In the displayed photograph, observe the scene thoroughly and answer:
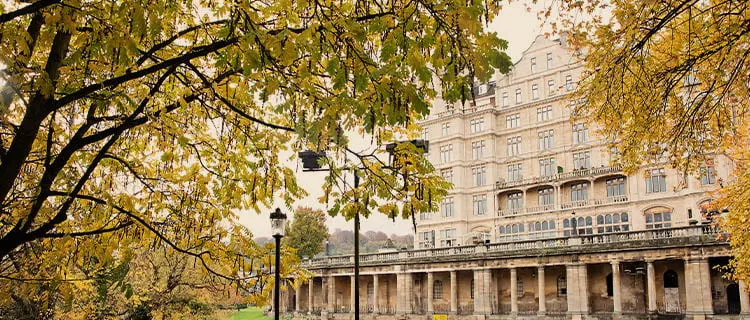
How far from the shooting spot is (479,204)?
176 ft

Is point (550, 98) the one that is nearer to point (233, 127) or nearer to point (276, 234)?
point (276, 234)

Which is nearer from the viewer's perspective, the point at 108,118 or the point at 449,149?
the point at 108,118

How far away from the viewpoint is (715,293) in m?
34.8

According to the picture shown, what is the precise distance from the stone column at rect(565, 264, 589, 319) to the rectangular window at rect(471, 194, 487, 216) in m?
15.0

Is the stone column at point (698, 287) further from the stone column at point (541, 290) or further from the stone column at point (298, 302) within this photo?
the stone column at point (298, 302)

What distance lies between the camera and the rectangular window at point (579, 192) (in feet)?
155

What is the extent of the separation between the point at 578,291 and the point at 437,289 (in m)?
13.1

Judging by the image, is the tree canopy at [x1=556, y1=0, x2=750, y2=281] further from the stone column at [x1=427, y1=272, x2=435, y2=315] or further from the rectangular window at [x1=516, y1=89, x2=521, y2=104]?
the rectangular window at [x1=516, y1=89, x2=521, y2=104]

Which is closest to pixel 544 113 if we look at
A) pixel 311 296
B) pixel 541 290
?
pixel 541 290

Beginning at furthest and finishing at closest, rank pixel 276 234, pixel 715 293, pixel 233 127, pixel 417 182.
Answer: pixel 715 293 < pixel 276 234 < pixel 233 127 < pixel 417 182

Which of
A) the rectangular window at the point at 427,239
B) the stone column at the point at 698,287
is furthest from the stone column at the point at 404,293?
the stone column at the point at 698,287

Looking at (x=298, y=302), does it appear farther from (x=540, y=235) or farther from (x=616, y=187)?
(x=616, y=187)

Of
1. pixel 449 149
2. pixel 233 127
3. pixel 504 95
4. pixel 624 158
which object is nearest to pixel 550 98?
pixel 504 95

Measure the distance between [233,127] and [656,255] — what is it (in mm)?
33821
